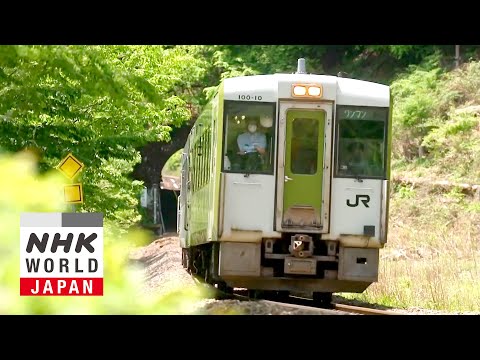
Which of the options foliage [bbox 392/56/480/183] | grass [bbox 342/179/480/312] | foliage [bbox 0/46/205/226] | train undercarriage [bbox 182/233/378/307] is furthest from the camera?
foliage [bbox 392/56/480/183]

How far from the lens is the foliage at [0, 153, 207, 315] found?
5.92ft

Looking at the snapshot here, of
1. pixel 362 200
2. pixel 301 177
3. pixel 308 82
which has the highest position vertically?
pixel 308 82

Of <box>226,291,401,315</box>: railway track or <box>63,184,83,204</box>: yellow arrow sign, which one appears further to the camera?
<box>226,291,401,315</box>: railway track

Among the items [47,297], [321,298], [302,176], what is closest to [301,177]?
[302,176]

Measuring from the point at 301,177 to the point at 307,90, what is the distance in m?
0.88

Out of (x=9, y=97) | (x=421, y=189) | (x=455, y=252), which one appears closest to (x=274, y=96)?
(x=9, y=97)

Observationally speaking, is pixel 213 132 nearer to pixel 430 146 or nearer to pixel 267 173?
pixel 267 173

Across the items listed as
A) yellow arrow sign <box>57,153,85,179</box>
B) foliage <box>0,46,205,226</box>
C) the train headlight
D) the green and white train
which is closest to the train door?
the green and white train

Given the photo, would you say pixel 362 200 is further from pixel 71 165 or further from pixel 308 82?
pixel 71 165

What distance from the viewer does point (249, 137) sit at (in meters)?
9.88

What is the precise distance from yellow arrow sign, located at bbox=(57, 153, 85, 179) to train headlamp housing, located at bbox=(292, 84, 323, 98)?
105 inches

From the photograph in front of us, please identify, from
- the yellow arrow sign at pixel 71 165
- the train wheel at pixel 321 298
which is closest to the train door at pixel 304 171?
the train wheel at pixel 321 298

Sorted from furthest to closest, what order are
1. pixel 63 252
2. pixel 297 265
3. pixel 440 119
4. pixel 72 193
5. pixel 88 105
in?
1. pixel 440 119
2. pixel 88 105
3. pixel 297 265
4. pixel 72 193
5. pixel 63 252

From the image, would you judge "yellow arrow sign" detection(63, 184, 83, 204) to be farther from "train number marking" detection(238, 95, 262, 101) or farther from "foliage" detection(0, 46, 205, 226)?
"train number marking" detection(238, 95, 262, 101)
